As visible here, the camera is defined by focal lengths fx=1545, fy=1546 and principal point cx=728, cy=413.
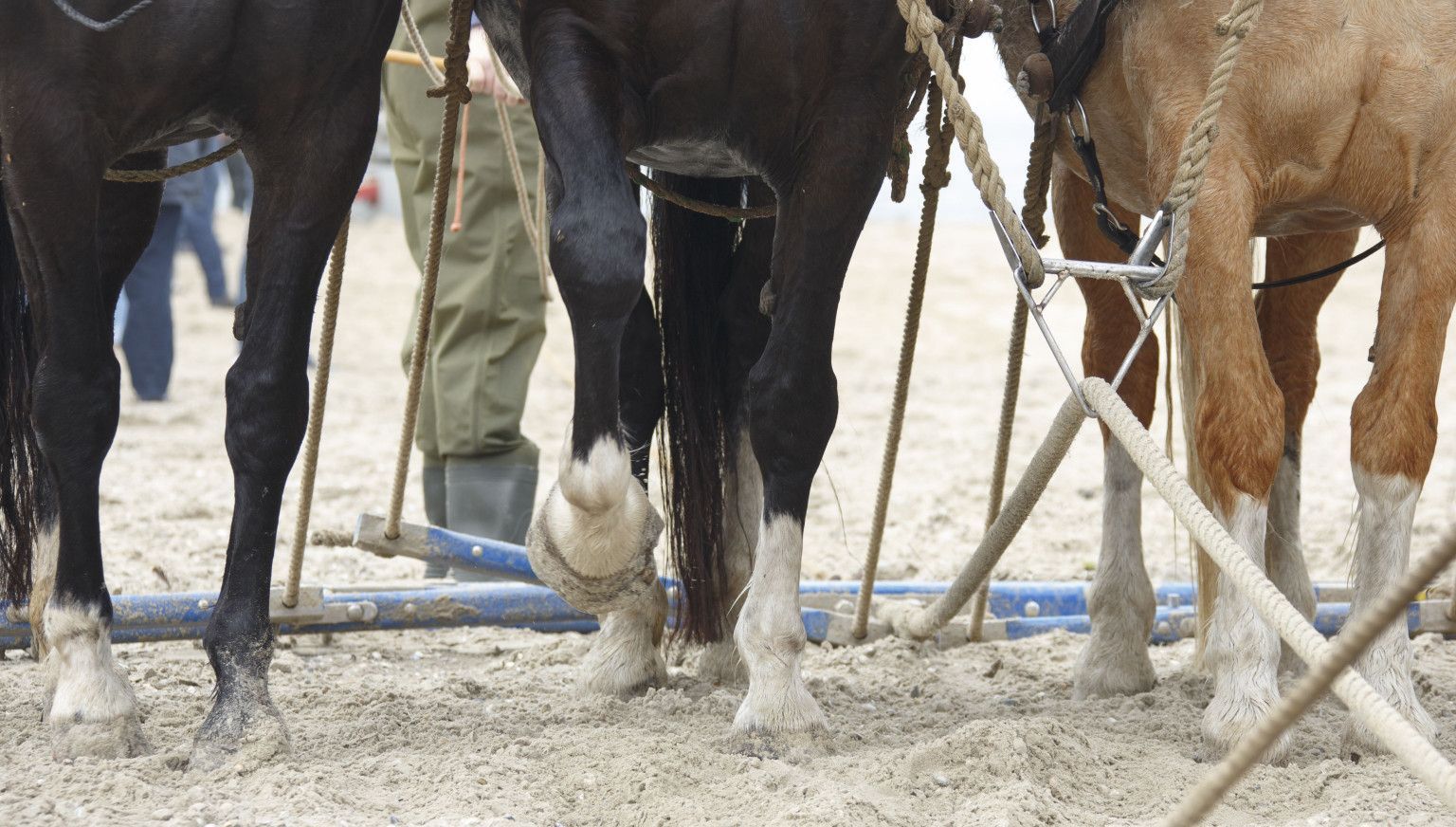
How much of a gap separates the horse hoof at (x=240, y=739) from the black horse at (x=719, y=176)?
0.45m

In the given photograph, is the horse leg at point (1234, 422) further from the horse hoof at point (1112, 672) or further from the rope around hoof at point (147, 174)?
the rope around hoof at point (147, 174)

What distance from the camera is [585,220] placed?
215 cm

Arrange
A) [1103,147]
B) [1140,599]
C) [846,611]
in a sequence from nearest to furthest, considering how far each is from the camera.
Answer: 1. [1103,147]
2. [1140,599]
3. [846,611]

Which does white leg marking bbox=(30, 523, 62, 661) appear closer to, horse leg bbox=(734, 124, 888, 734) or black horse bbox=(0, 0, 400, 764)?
black horse bbox=(0, 0, 400, 764)

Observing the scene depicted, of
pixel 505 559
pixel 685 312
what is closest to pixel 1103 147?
pixel 685 312

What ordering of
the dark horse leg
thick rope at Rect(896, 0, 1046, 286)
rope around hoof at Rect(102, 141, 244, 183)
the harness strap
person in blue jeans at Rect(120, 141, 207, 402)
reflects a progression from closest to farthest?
the harness strap → the dark horse leg → thick rope at Rect(896, 0, 1046, 286) → rope around hoof at Rect(102, 141, 244, 183) → person in blue jeans at Rect(120, 141, 207, 402)

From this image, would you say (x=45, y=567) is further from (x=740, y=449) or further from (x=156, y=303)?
(x=156, y=303)

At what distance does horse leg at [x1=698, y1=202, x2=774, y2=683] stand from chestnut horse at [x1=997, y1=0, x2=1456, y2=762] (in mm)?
835

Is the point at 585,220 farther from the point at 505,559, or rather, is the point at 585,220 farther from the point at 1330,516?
the point at 1330,516

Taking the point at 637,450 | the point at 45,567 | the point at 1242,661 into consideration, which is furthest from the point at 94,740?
the point at 1242,661

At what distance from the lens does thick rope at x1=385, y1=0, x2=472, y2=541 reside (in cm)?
250

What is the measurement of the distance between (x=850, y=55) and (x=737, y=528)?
39.7 inches

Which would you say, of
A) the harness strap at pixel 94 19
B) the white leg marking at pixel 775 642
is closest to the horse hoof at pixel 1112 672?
the white leg marking at pixel 775 642

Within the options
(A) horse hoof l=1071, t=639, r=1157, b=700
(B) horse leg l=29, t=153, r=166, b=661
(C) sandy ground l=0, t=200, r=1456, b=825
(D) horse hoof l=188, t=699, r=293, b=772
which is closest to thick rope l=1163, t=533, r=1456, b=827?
(C) sandy ground l=0, t=200, r=1456, b=825
